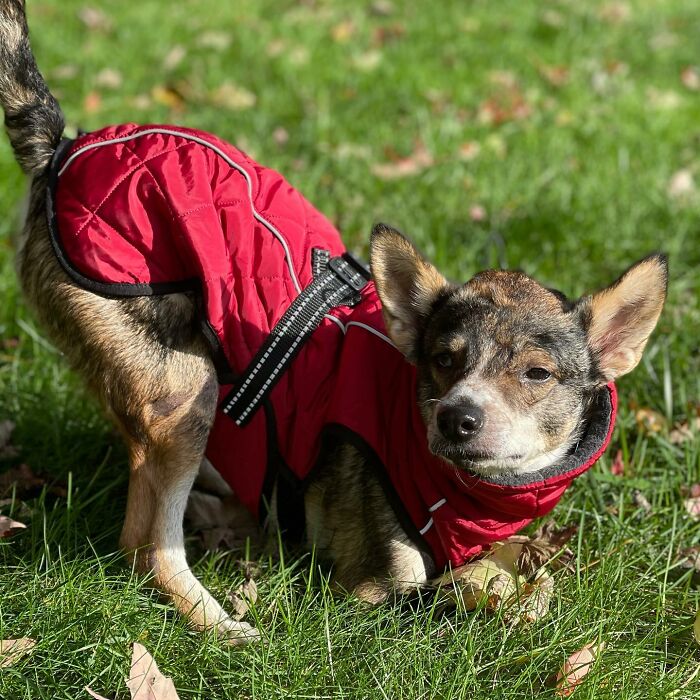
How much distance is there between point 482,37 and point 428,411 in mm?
5823

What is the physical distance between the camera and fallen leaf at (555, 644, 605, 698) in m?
2.62

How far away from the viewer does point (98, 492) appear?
3330 mm

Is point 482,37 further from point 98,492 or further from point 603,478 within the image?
point 98,492

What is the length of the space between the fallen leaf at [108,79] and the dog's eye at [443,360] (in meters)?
4.85

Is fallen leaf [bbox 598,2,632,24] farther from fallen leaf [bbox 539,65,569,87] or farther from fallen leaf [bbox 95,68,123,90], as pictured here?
fallen leaf [bbox 95,68,123,90]

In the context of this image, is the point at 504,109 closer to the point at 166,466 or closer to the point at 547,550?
the point at 547,550

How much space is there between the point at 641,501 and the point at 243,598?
5.00ft

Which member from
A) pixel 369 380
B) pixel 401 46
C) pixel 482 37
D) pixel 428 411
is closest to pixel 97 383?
pixel 369 380

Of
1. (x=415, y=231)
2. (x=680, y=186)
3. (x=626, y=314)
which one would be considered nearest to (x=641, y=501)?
(x=626, y=314)

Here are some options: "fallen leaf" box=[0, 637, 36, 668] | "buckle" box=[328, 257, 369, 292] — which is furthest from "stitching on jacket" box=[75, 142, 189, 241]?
"fallen leaf" box=[0, 637, 36, 668]

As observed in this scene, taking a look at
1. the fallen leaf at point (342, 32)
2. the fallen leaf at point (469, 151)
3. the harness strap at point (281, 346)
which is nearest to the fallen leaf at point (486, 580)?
the harness strap at point (281, 346)

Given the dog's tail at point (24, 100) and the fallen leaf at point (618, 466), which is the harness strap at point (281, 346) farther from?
the fallen leaf at point (618, 466)

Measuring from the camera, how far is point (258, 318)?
3.05 m

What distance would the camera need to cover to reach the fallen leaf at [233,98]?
6599 millimetres
